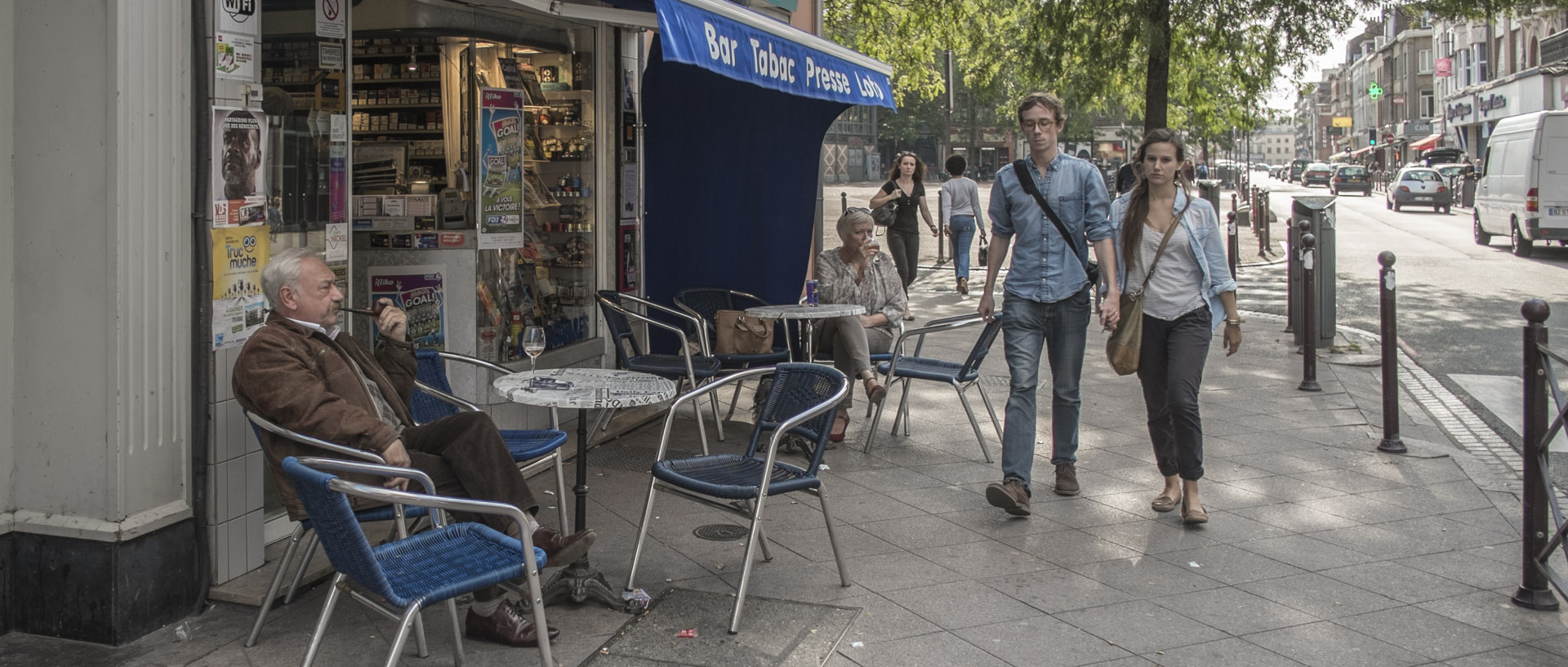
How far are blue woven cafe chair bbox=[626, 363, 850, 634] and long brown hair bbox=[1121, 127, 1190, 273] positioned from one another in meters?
1.58

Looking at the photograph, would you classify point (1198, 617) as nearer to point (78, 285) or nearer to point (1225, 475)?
point (1225, 475)

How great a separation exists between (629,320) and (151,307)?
12.9ft

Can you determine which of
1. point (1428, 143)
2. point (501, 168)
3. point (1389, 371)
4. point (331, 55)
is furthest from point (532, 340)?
point (1428, 143)

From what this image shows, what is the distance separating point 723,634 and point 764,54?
3168 mm

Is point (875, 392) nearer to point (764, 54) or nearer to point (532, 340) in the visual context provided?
point (764, 54)

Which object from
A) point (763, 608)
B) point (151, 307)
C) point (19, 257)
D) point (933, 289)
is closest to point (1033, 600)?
point (763, 608)

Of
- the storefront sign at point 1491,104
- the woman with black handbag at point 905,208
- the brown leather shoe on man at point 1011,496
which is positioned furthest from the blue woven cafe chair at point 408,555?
the storefront sign at point 1491,104

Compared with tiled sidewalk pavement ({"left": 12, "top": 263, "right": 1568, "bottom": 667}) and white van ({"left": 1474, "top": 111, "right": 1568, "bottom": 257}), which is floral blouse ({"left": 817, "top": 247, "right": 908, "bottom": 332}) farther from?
white van ({"left": 1474, "top": 111, "right": 1568, "bottom": 257})

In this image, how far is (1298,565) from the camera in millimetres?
4781

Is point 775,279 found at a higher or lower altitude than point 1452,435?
higher

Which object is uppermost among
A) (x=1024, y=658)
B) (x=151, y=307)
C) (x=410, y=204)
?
(x=410, y=204)

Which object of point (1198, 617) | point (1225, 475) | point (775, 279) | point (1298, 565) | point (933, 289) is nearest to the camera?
point (1198, 617)

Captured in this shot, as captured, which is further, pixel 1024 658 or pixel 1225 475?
pixel 1225 475

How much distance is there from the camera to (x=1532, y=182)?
64.1 ft
